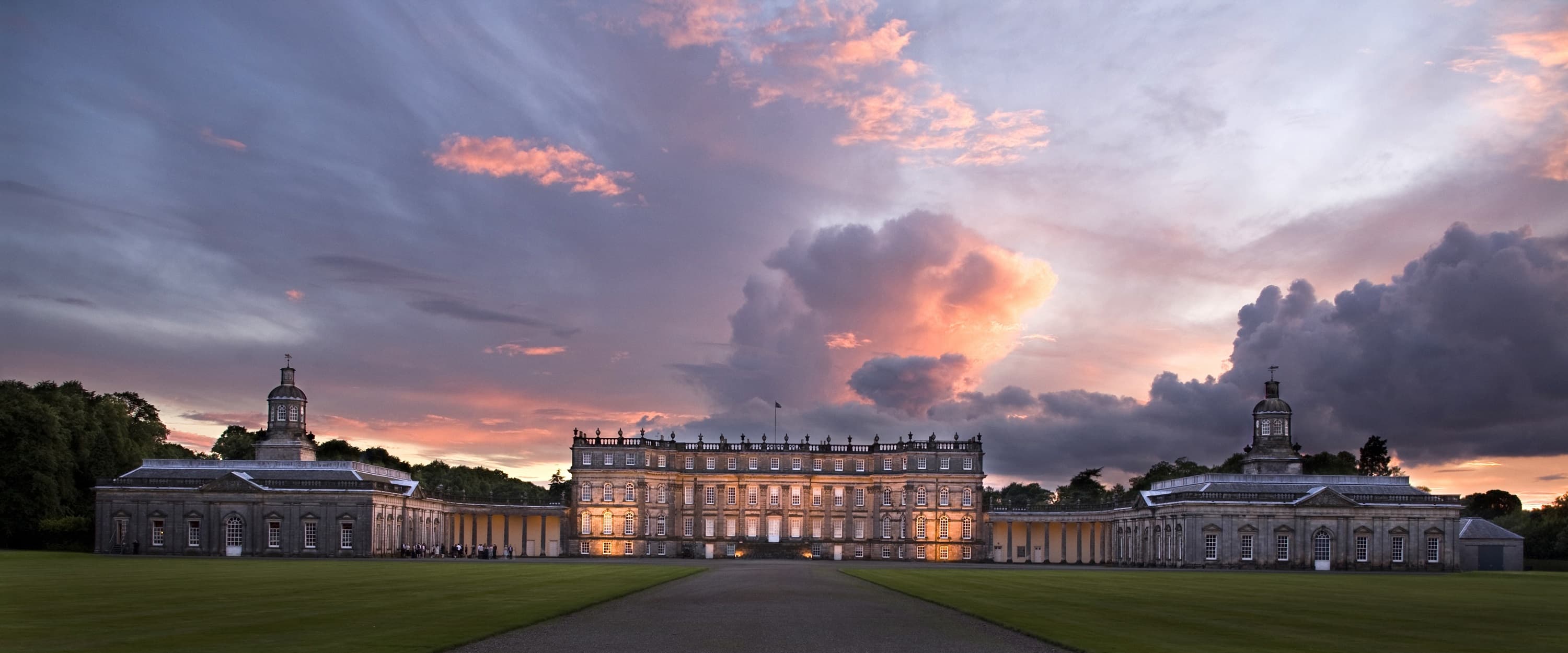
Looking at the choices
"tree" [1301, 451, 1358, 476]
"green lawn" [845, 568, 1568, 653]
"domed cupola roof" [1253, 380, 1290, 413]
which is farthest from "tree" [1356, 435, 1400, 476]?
"green lawn" [845, 568, 1568, 653]

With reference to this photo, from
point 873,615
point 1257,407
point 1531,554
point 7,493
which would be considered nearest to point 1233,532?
point 1257,407

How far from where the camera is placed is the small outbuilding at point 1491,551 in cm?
8931

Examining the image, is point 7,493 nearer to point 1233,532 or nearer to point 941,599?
point 941,599

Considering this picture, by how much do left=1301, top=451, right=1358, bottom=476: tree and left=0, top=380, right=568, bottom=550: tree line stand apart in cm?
8416

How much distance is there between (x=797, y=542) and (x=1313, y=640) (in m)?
98.1

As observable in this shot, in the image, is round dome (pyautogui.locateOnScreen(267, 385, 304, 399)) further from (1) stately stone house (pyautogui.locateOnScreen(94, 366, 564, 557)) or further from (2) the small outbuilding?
(2) the small outbuilding

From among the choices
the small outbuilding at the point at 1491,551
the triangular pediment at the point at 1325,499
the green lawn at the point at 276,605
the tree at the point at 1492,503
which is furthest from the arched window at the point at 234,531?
the tree at the point at 1492,503

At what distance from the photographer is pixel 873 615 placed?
28.8 meters

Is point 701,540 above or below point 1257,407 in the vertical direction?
below

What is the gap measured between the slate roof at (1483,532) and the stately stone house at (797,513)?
0.38ft

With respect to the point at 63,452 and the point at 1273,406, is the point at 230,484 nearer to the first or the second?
the point at 63,452

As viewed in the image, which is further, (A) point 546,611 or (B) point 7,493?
(B) point 7,493

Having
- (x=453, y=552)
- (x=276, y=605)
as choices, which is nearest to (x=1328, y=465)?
(x=453, y=552)

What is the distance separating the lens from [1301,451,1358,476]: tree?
136 meters
